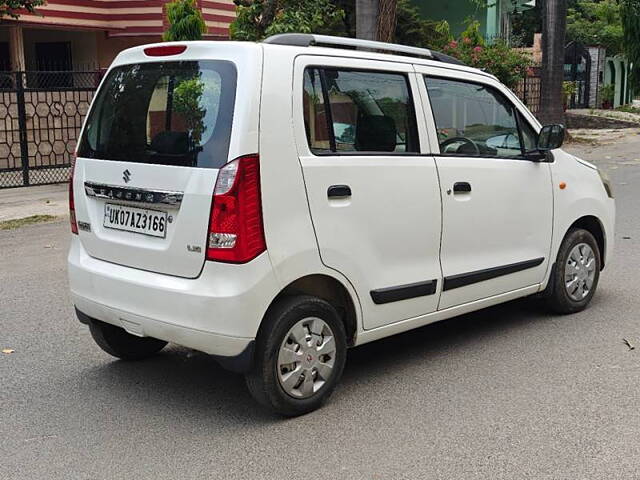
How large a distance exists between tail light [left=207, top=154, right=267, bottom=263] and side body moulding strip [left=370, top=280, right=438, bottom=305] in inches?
36.2

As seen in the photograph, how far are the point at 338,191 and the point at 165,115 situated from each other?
0.99 m

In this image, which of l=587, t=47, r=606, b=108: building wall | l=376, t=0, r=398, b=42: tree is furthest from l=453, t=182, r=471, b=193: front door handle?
l=587, t=47, r=606, b=108: building wall

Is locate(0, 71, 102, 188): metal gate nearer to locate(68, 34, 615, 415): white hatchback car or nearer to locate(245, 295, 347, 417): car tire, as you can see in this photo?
locate(68, 34, 615, 415): white hatchback car

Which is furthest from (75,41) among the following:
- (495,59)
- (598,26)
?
(598,26)

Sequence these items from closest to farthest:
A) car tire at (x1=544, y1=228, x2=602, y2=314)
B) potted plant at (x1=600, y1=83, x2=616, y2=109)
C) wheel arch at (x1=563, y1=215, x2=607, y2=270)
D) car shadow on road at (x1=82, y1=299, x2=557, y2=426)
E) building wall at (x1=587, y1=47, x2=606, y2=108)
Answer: car shadow on road at (x1=82, y1=299, x2=557, y2=426)
car tire at (x1=544, y1=228, x2=602, y2=314)
wheel arch at (x1=563, y1=215, x2=607, y2=270)
building wall at (x1=587, y1=47, x2=606, y2=108)
potted plant at (x1=600, y1=83, x2=616, y2=109)

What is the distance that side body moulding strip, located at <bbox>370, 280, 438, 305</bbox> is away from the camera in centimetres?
465

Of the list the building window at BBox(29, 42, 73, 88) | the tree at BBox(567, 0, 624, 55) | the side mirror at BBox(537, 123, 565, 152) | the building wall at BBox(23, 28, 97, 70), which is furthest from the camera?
the tree at BBox(567, 0, 624, 55)

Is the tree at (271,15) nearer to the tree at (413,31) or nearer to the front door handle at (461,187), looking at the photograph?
the tree at (413,31)

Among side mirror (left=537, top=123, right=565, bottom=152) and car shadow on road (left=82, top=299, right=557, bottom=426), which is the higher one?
side mirror (left=537, top=123, right=565, bottom=152)

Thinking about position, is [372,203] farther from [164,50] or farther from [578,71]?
[578,71]

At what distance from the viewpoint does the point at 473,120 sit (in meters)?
5.35

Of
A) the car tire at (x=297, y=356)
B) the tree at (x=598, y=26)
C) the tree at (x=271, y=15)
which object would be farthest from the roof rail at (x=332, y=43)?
the tree at (x=598, y=26)

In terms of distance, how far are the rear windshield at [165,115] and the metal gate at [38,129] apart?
973cm

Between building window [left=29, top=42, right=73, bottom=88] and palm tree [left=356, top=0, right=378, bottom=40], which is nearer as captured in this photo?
palm tree [left=356, top=0, right=378, bottom=40]
